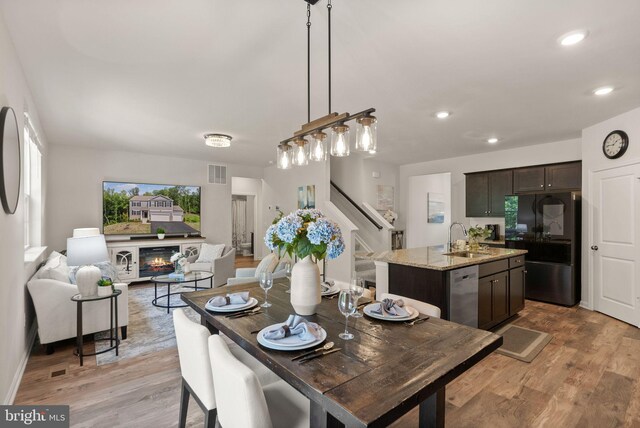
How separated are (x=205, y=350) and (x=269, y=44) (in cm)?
206

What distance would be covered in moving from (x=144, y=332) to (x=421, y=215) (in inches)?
235

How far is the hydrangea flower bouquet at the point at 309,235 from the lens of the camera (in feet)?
5.33

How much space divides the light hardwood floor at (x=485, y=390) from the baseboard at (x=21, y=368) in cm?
5

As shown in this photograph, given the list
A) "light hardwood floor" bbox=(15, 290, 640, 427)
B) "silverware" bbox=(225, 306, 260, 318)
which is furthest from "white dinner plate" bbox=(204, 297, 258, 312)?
"light hardwood floor" bbox=(15, 290, 640, 427)

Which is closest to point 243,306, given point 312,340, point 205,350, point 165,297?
point 205,350

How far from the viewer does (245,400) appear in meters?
1.12

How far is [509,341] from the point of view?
3.38 m

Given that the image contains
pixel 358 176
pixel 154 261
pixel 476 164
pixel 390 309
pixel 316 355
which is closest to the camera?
pixel 316 355

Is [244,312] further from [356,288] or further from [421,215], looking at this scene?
[421,215]

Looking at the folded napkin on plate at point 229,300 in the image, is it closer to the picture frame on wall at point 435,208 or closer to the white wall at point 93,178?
the white wall at point 93,178

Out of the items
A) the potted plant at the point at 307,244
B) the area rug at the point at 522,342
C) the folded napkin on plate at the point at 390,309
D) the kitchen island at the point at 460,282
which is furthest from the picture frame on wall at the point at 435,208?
the potted plant at the point at 307,244

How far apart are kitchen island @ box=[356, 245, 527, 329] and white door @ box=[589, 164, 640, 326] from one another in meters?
1.36

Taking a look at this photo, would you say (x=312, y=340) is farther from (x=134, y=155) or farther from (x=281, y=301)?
(x=134, y=155)

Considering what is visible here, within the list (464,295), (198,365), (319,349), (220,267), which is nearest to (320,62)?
(319,349)
